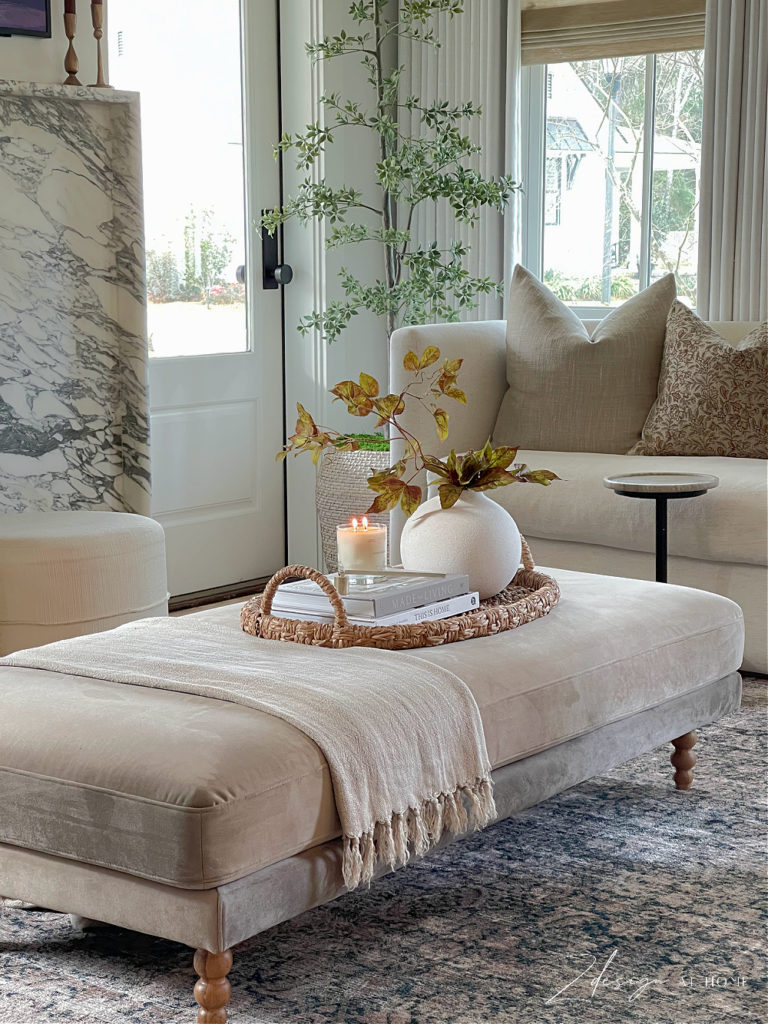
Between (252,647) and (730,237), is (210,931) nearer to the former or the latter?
(252,647)

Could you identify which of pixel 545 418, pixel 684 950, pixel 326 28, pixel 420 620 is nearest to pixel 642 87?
pixel 326 28

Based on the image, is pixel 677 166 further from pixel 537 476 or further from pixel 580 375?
pixel 537 476

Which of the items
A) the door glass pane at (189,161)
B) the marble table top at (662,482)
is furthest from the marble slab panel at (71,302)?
the marble table top at (662,482)

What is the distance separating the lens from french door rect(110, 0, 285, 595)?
421 cm

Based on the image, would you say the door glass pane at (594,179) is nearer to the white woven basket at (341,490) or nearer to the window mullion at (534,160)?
the window mullion at (534,160)

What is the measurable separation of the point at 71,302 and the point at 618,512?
171cm

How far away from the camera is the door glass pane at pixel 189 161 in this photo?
13.6 feet

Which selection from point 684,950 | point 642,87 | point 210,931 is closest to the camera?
point 210,931

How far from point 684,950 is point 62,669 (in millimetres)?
978

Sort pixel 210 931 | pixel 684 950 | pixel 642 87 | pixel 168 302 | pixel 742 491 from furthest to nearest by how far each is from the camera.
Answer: pixel 642 87 < pixel 168 302 < pixel 742 491 < pixel 684 950 < pixel 210 931

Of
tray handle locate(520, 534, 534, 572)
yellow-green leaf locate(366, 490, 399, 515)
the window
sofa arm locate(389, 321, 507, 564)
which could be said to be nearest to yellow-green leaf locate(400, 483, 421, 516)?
yellow-green leaf locate(366, 490, 399, 515)

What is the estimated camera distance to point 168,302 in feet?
14.0

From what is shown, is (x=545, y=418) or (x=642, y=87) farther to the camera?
(x=642, y=87)

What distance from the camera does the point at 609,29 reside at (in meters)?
4.52
